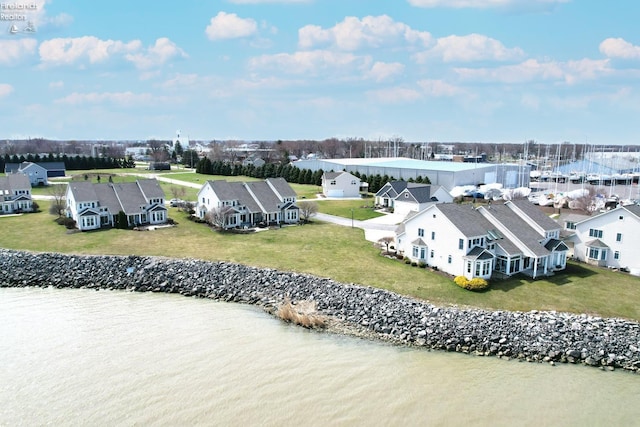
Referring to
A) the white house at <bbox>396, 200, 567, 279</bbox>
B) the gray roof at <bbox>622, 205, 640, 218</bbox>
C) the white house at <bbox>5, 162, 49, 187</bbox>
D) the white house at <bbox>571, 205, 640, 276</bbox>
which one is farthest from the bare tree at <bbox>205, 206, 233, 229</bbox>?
the white house at <bbox>5, 162, 49, 187</bbox>

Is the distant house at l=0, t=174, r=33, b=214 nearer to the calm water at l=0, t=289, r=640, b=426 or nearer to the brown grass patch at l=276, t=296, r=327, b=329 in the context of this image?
the calm water at l=0, t=289, r=640, b=426

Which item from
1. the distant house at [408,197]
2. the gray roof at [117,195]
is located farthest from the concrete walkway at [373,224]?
the gray roof at [117,195]

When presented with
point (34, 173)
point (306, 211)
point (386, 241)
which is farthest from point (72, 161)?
point (386, 241)

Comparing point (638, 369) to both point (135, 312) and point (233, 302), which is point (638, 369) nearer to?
point (233, 302)

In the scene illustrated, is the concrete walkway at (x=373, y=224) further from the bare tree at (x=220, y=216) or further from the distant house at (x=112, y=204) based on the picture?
the distant house at (x=112, y=204)

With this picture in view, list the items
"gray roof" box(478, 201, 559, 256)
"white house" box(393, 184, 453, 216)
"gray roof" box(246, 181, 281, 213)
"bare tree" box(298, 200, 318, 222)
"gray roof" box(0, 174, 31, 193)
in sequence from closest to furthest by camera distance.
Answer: "gray roof" box(478, 201, 559, 256)
"gray roof" box(246, 181, 281, 213)
"bare tree" box(298, 200, 318, 222)
"gray roof" box(0, 174, 31, 193)
"white house" box(393, 184, 453, 216)

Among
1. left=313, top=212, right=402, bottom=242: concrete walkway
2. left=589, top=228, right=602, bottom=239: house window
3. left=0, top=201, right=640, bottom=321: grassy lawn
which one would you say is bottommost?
left=0, top=201, right=640, bottom=321: grassy lawn
